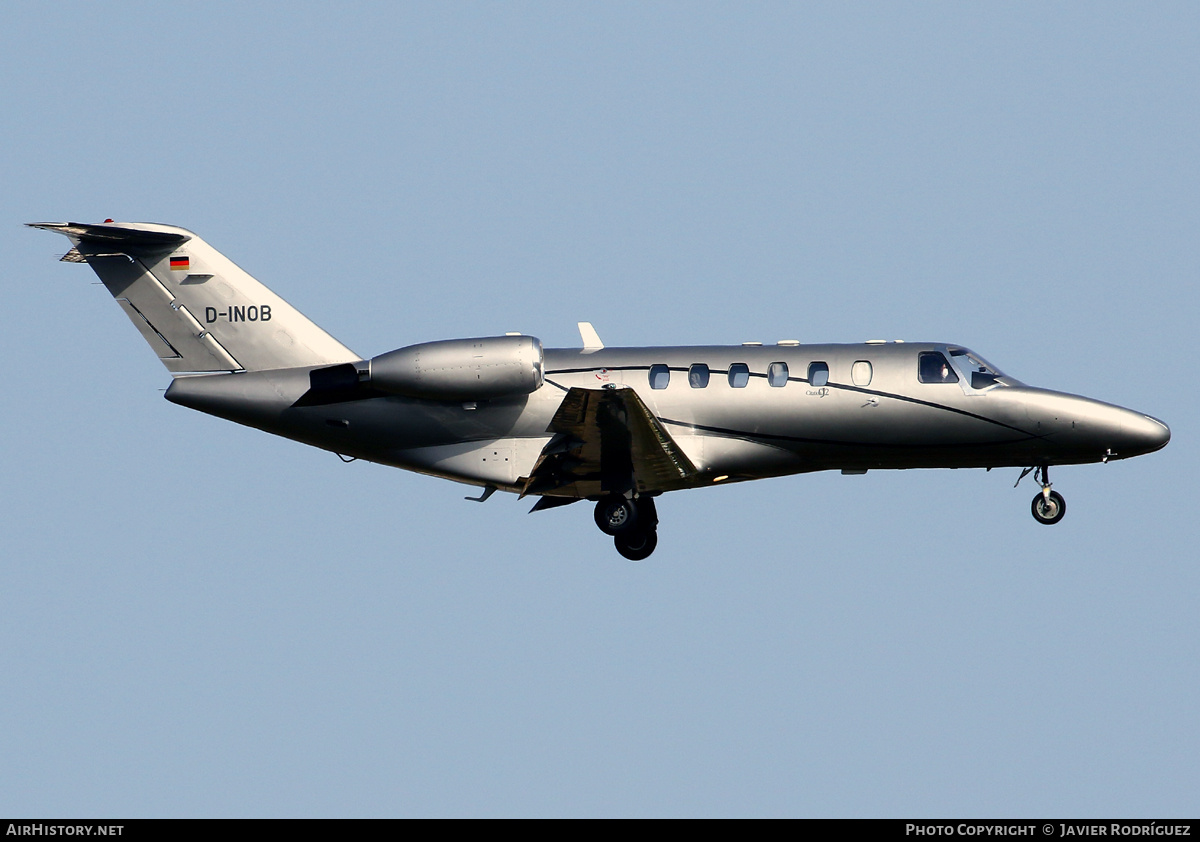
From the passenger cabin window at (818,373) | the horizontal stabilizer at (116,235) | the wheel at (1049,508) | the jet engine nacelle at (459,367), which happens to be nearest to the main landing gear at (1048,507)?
the wheel at (1049,508)

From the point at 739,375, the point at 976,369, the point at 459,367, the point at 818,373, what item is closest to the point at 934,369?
the point at 976,369

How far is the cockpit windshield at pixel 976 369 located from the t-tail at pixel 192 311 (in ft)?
28.7

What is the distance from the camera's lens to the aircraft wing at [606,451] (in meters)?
17.5

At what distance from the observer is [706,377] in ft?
63.1

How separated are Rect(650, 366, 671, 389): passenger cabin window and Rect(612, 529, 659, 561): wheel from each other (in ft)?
7.54

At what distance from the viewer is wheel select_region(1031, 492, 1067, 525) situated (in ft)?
65.4

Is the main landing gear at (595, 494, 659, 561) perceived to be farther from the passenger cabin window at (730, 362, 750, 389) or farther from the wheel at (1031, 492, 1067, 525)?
the wheel at (1031, 492, 1067, 525)

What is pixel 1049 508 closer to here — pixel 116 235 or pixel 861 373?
pixel 861 373

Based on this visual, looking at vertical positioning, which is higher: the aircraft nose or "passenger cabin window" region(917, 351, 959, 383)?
"passenger cabin window" region(917, 351, 959, 383)

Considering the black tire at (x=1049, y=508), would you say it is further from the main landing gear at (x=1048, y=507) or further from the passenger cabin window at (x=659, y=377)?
the passenger cabin window at (x=659, y=377)

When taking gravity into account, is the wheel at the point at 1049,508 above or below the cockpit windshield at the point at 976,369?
below

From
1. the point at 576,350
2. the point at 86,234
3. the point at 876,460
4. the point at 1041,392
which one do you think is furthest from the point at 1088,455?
the point at 86,234

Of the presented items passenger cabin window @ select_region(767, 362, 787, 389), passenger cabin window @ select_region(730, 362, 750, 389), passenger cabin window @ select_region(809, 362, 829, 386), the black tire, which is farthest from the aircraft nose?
passenger cabin window @ select_region(730, 362, 750, 389)

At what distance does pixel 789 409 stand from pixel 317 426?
21.8 ft
